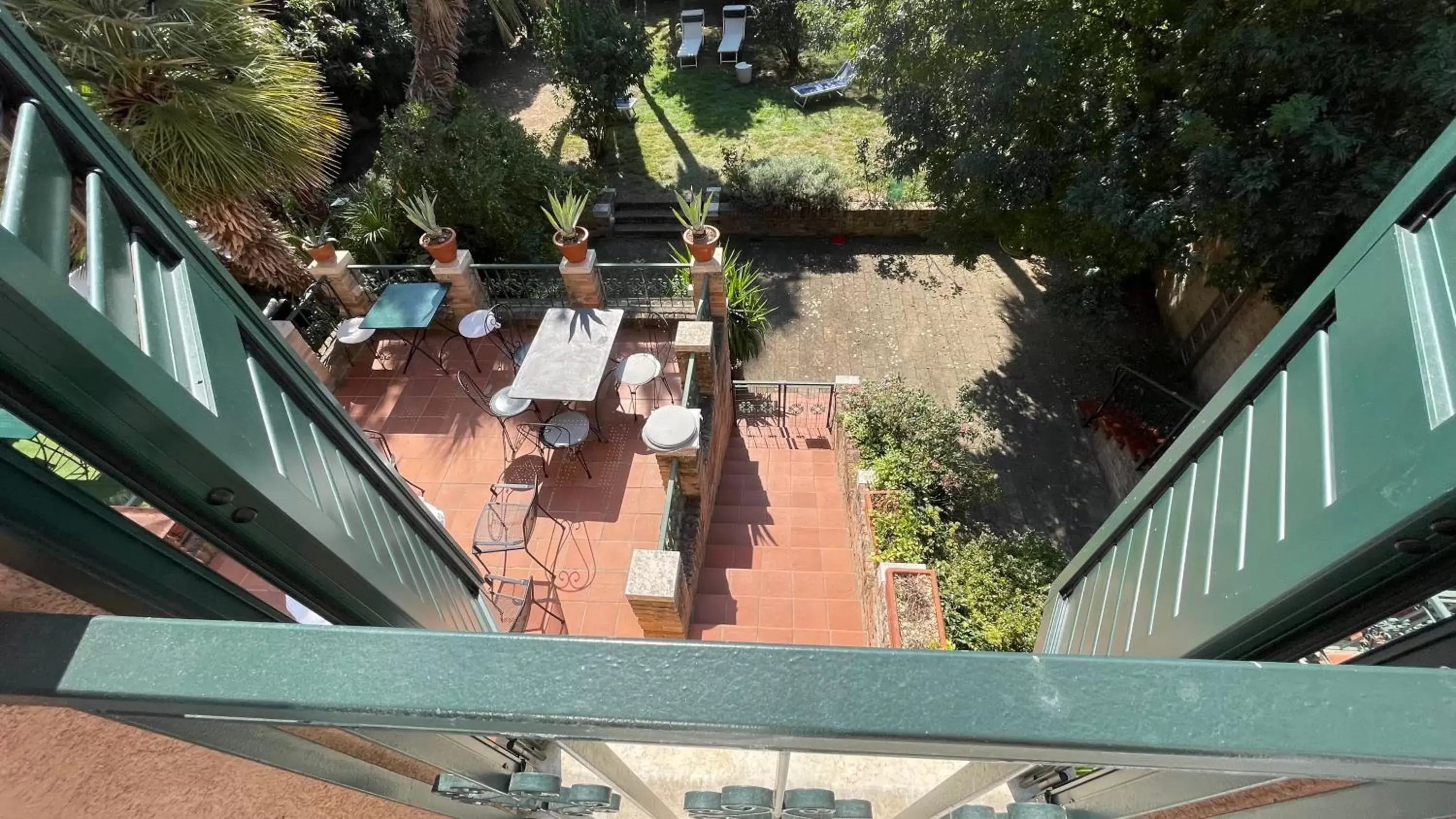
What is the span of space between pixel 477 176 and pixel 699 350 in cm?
451

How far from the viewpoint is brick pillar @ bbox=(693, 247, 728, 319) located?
6961 millimetres

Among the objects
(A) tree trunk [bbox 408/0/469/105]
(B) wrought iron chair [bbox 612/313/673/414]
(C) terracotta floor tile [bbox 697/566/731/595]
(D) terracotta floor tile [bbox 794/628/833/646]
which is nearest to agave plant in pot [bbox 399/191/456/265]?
(B) wrought iron chair [bbox 612/313/673/414]

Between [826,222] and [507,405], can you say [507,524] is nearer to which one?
[507,405]

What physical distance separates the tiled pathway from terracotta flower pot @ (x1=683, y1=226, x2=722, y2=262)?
2.44 metres

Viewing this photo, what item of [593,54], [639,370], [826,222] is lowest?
[639,370]

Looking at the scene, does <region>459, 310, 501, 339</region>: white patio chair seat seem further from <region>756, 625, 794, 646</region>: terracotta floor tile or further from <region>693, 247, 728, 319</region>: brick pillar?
<region>756, 625, 794, 646</region>: terracotta floor tile

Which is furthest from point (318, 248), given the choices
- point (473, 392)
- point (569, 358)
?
point (569, 358)

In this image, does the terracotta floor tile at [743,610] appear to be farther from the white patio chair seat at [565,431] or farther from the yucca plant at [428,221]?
the yucca plant at [428,221]

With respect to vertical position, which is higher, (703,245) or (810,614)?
(703,245)

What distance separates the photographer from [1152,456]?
7.78 metres

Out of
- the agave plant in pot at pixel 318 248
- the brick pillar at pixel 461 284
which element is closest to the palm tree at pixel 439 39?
the agave plant in pot at pixel 318 248

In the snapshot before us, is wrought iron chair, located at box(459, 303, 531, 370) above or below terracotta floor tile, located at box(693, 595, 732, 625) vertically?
above

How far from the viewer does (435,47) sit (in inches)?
393

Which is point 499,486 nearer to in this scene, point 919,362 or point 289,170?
point 289,170
